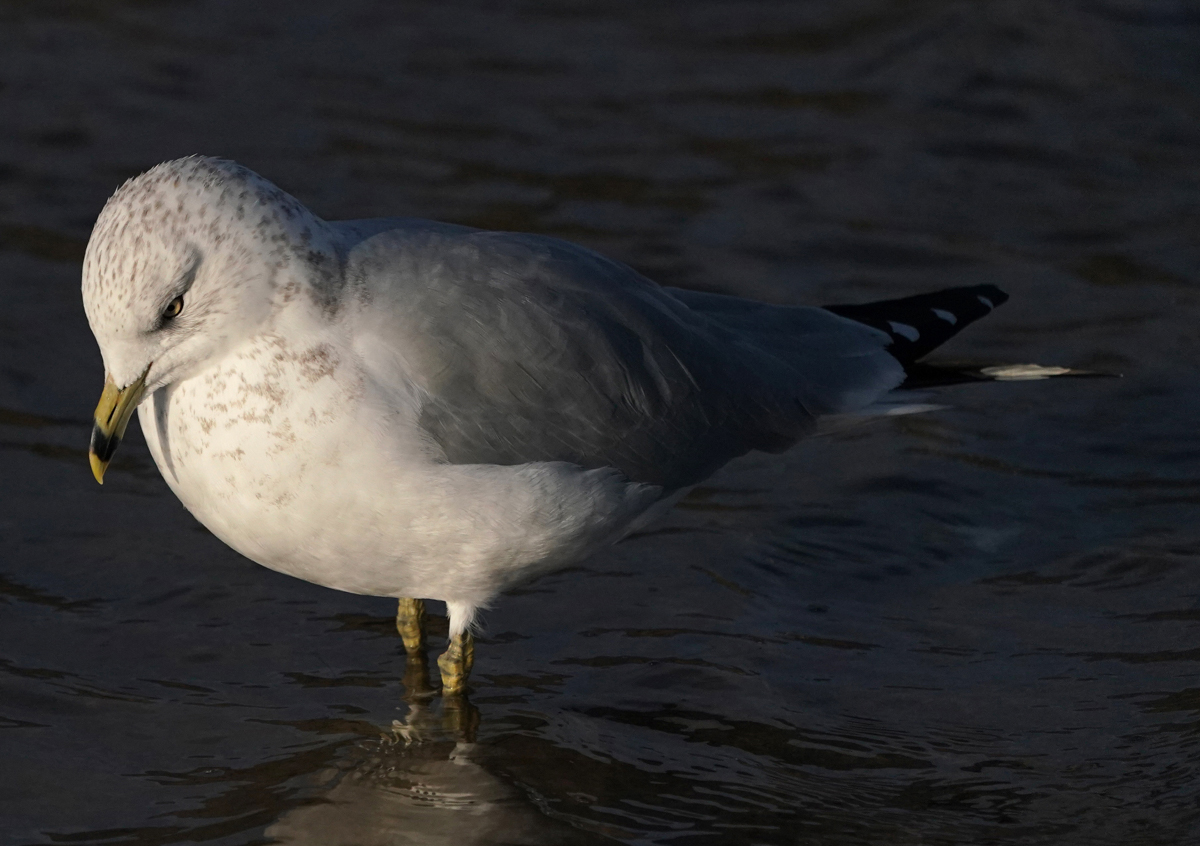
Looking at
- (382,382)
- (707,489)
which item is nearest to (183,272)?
(382,382)

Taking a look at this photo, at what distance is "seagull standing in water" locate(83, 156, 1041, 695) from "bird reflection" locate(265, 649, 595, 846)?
0.22m

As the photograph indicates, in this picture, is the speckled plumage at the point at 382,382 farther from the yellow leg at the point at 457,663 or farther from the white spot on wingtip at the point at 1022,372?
the white spot on wingtip at the point at 1022,372

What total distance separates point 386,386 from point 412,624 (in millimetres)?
1145

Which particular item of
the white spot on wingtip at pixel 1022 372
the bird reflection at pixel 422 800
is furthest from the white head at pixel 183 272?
the white spot on wingtip at pixel 1022 372

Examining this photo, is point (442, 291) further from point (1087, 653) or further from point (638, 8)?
point (638, 8)

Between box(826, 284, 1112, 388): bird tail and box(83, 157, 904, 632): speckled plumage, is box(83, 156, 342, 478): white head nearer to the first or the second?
box(83, 157, 904, 632): speckled plumage

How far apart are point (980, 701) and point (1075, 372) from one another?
3.74ft

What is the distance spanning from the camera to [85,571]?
5605 millimetres

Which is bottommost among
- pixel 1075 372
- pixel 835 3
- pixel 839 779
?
pixel 839 779

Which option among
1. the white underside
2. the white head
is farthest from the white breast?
the white head

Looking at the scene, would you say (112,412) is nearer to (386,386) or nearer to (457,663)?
(386,386)

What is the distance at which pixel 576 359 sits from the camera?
4738 mm

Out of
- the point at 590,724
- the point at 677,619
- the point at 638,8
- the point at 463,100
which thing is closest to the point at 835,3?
the point at 638,8

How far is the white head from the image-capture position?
13.6 ft
